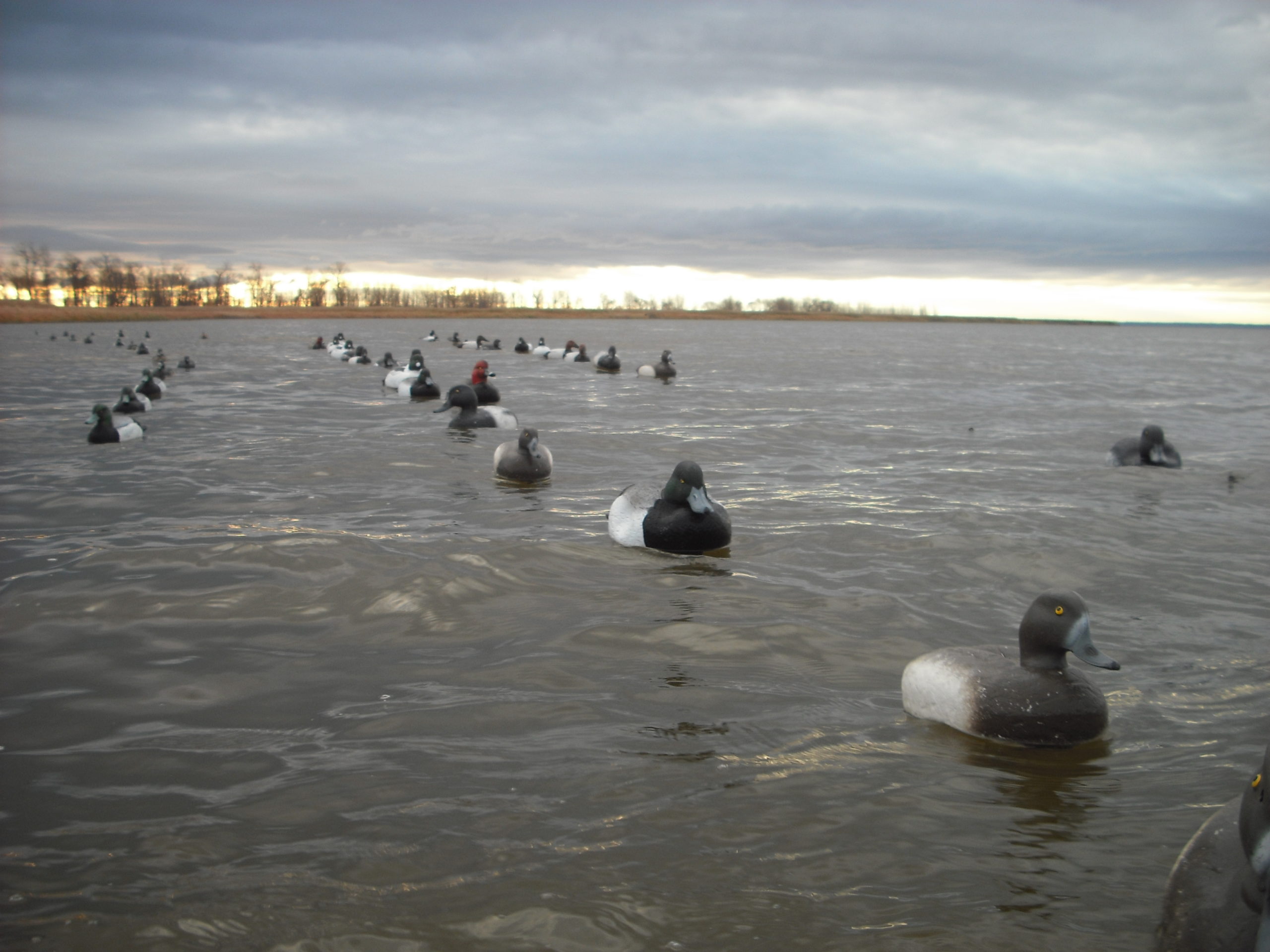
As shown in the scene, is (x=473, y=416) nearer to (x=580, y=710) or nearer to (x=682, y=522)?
(x=682, y=522)

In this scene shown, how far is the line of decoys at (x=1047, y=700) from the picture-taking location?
3504mm

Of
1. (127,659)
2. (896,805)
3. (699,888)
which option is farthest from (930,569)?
(127,659)

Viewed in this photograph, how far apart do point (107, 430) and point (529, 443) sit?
8220mm

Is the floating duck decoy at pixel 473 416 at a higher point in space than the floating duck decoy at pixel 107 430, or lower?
higher

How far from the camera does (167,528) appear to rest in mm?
10414

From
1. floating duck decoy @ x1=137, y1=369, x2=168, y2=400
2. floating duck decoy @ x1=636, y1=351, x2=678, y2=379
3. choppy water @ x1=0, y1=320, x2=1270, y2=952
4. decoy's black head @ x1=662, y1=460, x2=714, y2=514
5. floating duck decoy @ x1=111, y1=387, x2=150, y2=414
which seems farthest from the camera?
floating duck decoy @ x1=636, y1=351, x2=678, y2=379

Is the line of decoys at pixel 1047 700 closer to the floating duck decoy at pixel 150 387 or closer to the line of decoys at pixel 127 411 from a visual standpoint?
the line of decoys at pixel 127 411

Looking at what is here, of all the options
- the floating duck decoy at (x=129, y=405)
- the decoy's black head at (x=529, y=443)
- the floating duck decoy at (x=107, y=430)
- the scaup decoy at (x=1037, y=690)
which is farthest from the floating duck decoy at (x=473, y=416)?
the scaup decoy at (x=1037, y=690)

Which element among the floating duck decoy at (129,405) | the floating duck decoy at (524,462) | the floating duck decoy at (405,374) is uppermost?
the floating duck decoy at (405,374)

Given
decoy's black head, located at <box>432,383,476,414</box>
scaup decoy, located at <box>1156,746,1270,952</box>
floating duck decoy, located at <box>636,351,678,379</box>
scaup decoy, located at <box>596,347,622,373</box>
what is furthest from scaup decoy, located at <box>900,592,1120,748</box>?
scaup decoy, located at <box>596,347,622,373</box>

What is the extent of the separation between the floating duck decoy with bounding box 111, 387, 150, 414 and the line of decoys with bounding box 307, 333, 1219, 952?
14.4 meters

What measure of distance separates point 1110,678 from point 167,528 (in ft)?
30.3

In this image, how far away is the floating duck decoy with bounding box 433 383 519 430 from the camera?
19.0 m

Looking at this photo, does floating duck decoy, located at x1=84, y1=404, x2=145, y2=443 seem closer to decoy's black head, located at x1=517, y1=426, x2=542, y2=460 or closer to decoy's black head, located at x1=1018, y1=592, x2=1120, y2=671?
decoy's black head, located at x1=517, y1=426, x2=542, y2=460
